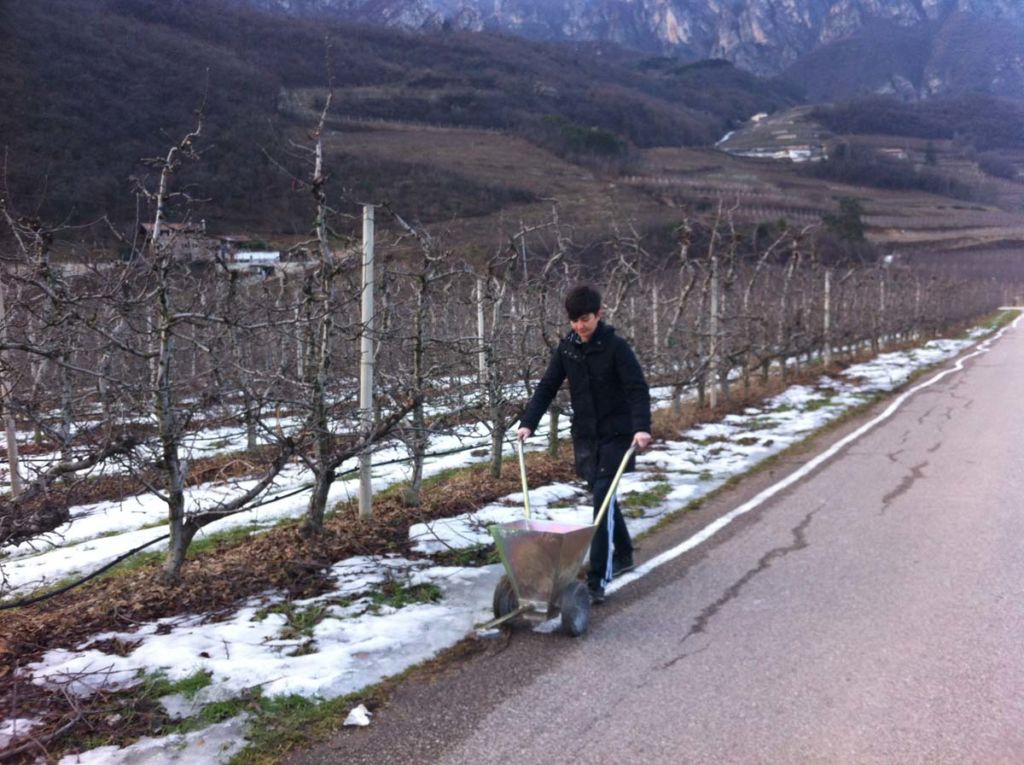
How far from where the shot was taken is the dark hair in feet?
17.9

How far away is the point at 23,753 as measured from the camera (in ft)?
12.1

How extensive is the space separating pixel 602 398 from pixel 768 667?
1877mm

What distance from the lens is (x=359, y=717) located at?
13.3 ft

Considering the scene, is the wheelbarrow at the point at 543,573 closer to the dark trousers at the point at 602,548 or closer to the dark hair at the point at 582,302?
the dark trousers at the point at 602,548

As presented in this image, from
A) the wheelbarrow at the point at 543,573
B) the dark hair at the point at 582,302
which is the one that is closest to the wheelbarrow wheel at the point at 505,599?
the wheelbarrow at the point at 543,573

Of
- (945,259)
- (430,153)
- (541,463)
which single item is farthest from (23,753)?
(945,259)

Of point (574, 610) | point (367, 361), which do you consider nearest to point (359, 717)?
point (574, 610)

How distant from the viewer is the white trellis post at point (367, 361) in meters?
7.12

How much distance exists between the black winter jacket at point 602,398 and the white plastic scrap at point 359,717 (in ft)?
7.06

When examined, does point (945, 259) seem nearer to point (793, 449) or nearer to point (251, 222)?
point (251, 222)

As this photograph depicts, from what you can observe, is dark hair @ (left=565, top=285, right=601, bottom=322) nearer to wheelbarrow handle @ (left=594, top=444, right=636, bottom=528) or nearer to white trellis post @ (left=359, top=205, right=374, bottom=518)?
wheelbarrow handle @ (left=594, top=444, right=636, bottom=528)

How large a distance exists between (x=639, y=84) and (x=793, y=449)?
168 metres

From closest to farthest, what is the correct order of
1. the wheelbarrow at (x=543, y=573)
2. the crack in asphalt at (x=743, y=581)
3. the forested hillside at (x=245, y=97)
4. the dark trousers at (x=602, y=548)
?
the wheelbarrow at (x=543, y=573) → the crack in asphalt at (x=743, y=581) → the dark trousers at (x=602, y=548) → the forested hillside at (x=245, y=97)

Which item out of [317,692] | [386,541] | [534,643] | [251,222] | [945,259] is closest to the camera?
[317,692]
